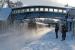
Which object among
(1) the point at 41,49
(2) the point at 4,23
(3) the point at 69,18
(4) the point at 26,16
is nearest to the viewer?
(1) the point at 41,49

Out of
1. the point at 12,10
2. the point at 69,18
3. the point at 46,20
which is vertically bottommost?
the point at 46,20

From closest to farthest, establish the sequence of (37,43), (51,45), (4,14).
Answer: (51,45), (37,43), (4,14)

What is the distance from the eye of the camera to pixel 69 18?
30.4 metres

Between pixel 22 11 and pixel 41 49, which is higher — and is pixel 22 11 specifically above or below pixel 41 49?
below

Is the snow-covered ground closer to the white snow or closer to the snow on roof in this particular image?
the white snow

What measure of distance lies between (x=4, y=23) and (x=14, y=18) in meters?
3.27

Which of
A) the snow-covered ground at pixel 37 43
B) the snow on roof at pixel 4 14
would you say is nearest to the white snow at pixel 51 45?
the snow-covered ground at pixel 37 43

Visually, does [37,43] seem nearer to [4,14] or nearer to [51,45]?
[51,45]

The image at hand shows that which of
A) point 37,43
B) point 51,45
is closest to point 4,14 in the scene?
point 37,43

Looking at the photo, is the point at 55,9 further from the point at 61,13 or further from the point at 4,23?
the point at 4,23

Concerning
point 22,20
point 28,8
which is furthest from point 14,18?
point 28,8

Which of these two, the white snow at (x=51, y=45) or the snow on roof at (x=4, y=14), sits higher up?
the white snow at (x=51, y=45)

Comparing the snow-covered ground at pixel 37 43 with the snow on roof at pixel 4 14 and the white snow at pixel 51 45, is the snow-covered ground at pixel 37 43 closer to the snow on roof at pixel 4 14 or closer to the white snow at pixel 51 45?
the white snow at pixel 51 45

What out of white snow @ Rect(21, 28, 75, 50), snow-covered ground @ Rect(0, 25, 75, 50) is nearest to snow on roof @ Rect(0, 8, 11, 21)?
snow-covered ground @ Rect(0, 25, 75, 50)
